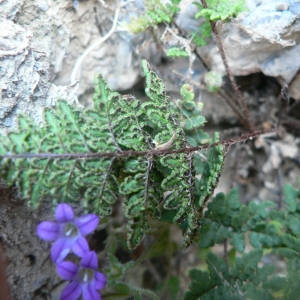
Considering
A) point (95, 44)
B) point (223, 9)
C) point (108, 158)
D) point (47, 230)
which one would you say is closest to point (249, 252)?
point (108, 158)

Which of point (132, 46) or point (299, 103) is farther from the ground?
point (132, 46)

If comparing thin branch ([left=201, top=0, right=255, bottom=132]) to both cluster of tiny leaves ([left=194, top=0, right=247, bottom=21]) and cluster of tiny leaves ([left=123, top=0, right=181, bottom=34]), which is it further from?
cluster of tiny leaves ([left=123, top=0, right=181, bottom=34])

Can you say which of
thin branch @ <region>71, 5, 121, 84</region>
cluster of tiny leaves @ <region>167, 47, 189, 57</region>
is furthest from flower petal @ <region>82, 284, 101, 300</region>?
cluster of tiny leaves @ <region>167, 47, 189, 57</region>

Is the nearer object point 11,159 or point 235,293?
point 11,159

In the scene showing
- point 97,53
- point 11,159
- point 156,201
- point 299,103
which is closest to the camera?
point 11,159

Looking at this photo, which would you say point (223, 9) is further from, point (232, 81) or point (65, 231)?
point (65, 231)

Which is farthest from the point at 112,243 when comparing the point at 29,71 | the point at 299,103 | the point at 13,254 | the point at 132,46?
the point at 299,103

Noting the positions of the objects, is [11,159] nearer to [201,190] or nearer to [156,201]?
[156,201]
